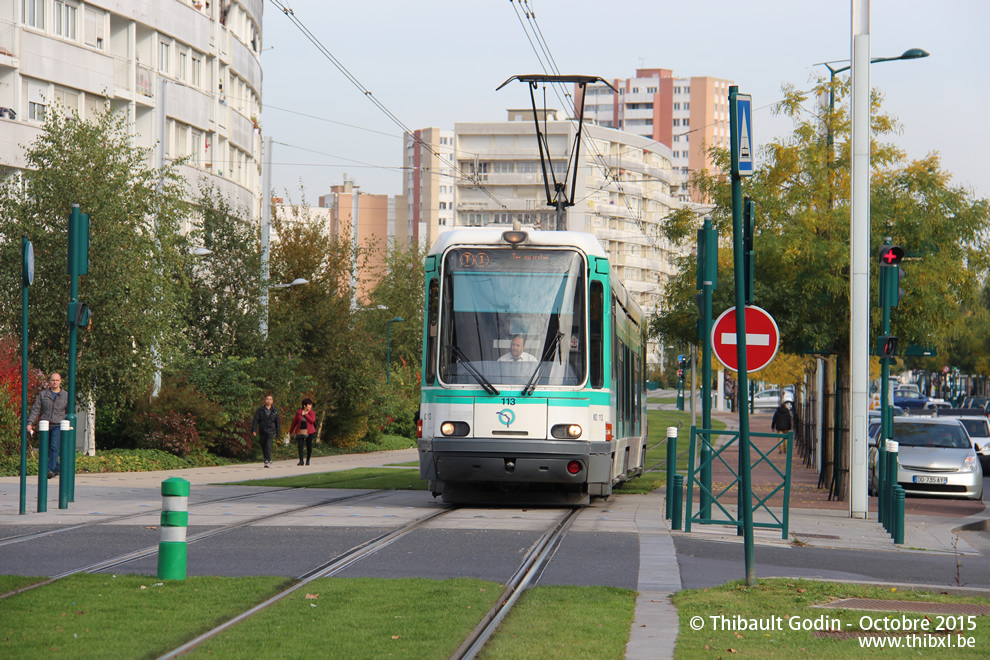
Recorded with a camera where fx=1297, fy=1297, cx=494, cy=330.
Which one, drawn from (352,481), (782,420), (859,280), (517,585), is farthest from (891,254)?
(782,420)

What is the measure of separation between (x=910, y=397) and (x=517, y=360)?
75.5 meters

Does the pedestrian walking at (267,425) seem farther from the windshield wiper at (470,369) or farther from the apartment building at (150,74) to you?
the windshield wiper at (470,369)

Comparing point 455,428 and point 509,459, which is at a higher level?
point 455,428

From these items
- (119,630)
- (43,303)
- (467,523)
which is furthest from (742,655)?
(43,303)

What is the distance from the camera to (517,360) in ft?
54.5

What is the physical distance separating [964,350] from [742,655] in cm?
9234

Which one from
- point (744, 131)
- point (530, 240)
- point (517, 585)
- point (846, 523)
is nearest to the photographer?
point (517, 585)

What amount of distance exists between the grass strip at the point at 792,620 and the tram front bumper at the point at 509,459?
636 centimetres

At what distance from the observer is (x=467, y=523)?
1543cm

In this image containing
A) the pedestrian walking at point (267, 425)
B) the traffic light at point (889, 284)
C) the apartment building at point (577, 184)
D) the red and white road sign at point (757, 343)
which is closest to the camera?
the red and white road sign at point (757, 343)

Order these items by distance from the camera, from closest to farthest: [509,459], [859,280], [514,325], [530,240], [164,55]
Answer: [509,459]
[514,325]
[530,240]
[859,280]
[164,55]

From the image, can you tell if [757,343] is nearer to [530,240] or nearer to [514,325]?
[514,325]

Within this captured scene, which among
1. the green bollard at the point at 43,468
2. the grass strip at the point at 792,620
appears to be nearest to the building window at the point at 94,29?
the green bollard at the point at 43,468

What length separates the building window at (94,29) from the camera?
135 feet
